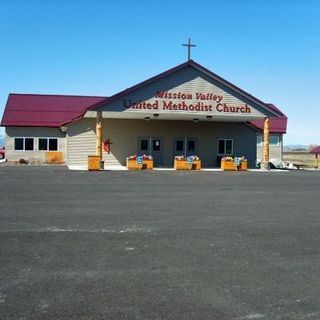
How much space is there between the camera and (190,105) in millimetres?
31734

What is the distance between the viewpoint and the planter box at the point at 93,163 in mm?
28906

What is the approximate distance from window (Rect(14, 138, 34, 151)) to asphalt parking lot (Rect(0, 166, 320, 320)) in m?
28.9

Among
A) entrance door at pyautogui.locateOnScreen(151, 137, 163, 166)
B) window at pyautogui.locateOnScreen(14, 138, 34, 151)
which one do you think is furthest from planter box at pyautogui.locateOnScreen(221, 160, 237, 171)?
window at pyautogui.locateOnScreen(14, 138, 34, 151)

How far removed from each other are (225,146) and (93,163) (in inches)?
505

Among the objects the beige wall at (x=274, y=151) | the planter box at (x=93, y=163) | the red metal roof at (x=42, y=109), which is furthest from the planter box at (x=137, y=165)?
the beige wall at (x=274, y=151)

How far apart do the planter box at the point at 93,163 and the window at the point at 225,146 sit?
1212 centimetres

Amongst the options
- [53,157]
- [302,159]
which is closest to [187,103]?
[53,157]

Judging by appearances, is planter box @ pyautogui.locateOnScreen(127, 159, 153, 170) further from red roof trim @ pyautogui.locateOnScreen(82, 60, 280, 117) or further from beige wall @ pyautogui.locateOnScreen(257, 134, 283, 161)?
beige wall @ pyautogui.locateOnScreen(257, 134, 283, 161)

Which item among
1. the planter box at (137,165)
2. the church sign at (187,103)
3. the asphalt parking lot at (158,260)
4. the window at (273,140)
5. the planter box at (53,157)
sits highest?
the church sign at (187,103)

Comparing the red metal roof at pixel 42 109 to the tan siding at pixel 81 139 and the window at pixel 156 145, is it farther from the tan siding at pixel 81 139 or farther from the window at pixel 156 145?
the window at pixel 156 145

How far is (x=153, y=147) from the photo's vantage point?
3666cm

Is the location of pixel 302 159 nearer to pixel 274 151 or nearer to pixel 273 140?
pixel 273 140

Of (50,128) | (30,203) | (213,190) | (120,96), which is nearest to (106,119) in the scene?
(120,96)

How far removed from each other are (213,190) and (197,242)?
372 inches
